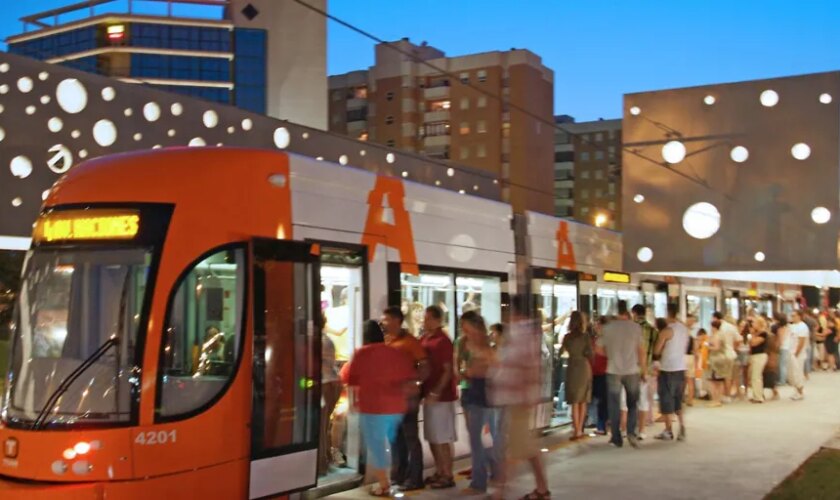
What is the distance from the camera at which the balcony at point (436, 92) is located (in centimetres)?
7762

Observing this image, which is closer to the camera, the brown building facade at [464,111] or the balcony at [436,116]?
the brown building facade at [464,111]

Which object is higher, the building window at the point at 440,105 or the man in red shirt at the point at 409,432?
the building window at the point at 440,105

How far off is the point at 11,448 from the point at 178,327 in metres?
1.38

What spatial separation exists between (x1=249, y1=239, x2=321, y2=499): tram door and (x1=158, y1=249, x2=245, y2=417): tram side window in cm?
18

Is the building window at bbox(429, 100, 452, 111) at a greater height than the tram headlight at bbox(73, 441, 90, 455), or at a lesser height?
greater

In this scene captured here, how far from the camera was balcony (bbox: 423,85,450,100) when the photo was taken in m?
77.6

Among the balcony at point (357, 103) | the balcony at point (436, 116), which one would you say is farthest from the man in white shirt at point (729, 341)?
the balcony at point (357, 103)

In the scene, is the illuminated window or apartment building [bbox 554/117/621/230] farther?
apartment building [bbox 554/117/621/230]

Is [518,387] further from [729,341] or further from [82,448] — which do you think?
[729,341]

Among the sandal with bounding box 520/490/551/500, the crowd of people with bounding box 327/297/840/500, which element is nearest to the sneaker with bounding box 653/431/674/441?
the crowd of people with bounding box 327/297/840/500

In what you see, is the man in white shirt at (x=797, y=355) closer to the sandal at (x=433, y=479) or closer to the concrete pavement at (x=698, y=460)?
the concrete pavement at (x=698, y=460)

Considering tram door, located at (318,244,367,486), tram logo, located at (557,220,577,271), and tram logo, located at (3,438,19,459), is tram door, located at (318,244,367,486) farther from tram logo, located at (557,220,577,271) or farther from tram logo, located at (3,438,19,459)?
tram logo, located at (557,220,577,271)

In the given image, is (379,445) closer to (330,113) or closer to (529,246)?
(529,246)

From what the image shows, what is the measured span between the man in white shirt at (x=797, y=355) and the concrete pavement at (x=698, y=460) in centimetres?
Answer: 225
